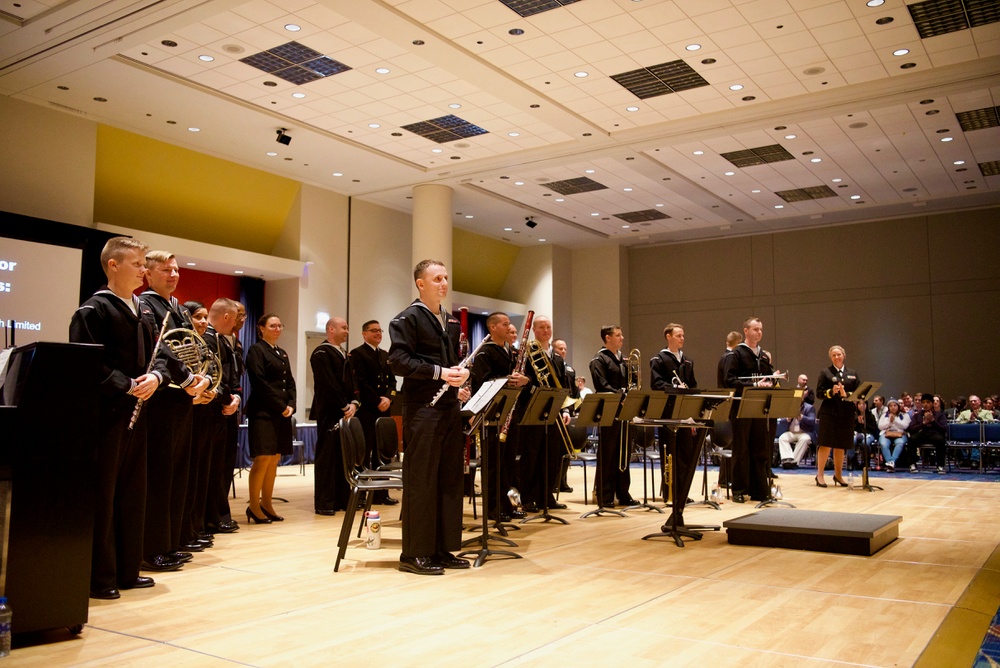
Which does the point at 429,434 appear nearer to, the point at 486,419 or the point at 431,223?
the point at 486,419

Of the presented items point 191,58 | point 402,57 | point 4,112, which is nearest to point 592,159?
point 402,57

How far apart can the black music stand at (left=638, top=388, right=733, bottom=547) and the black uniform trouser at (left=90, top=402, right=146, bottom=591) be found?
135 inches

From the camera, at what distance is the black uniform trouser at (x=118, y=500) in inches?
152

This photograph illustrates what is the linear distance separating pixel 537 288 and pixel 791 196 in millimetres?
6622

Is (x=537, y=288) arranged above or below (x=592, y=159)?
below

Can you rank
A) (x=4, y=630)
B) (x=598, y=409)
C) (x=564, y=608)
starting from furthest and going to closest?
(x=598, y=409), (x=564, y=608), (x=4, y=630)

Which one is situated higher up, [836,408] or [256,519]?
[836,408]

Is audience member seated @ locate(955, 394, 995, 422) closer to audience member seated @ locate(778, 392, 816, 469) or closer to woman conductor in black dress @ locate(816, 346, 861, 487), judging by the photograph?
audience member seated @ locate(778, 392, 816, 469)

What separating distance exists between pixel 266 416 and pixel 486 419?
2.44 m

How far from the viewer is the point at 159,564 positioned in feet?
15.2

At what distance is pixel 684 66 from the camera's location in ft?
32.4

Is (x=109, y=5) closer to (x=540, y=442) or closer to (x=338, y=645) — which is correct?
(x=540, y=442)

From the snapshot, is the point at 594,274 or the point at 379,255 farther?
the point at 594,274

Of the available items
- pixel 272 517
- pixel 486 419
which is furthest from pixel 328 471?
pixel 486 419
